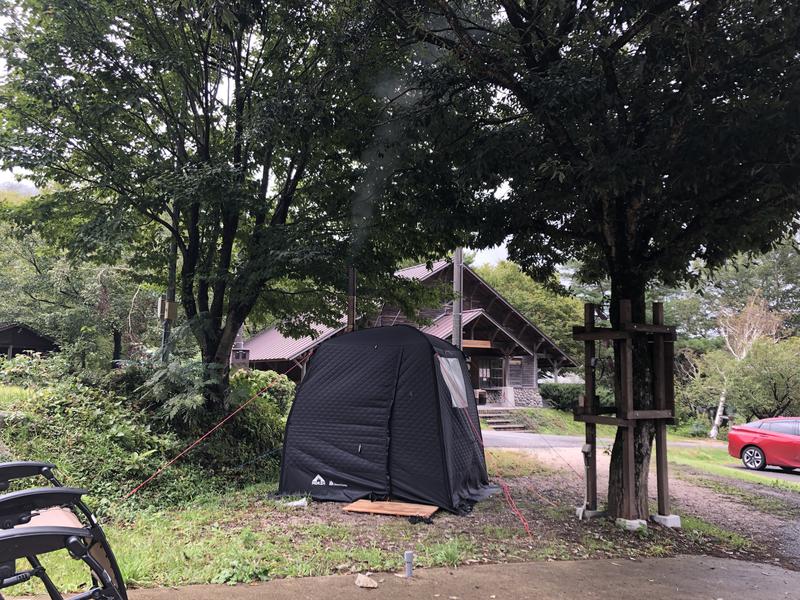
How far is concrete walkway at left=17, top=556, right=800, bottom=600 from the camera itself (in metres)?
4.07

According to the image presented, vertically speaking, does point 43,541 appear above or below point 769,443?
above

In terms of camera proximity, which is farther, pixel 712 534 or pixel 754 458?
pixel 754 458

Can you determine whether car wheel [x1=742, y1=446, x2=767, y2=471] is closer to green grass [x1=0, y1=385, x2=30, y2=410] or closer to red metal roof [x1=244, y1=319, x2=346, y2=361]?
red metal roof [x1=244, y1=319, x2=346, y2=361]

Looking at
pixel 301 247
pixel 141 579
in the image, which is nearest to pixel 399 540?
pixel 141 579

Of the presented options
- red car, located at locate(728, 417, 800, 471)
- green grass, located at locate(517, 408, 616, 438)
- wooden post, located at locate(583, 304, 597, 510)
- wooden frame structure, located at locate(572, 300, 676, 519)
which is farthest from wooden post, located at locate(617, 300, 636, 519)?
green grass, located at locate(517, 408, 616, 438)

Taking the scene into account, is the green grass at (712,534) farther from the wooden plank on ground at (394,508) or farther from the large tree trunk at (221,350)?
the large tree trunk at (221,350)

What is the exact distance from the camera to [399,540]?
18.2 feet

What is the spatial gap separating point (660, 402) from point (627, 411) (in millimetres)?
621

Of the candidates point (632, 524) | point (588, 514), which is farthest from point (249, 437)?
point (632, 524)

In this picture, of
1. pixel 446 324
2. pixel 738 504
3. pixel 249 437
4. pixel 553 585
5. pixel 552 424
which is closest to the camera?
pixel 553 585

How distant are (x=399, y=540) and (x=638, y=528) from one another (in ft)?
8.37

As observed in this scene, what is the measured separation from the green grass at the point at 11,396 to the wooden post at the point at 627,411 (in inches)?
306

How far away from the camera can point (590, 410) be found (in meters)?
6.79

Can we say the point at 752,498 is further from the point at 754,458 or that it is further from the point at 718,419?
the point at 718,419
